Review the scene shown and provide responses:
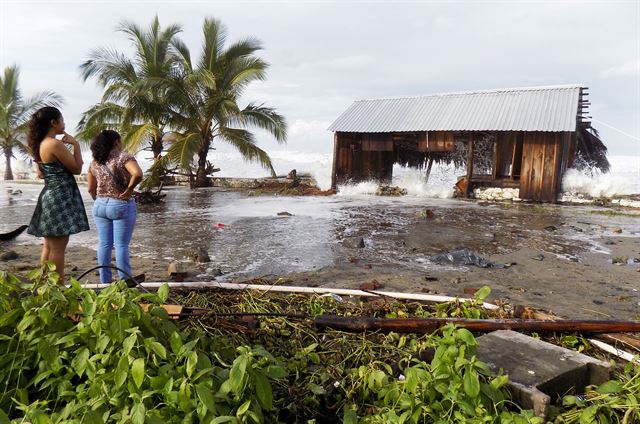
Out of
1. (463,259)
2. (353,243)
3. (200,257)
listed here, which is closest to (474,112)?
(353,243)

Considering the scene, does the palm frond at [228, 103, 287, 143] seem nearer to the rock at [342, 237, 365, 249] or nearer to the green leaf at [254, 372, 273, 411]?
the rock at [342, 237, 365, 249]

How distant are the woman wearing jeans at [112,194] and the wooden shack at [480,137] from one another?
44.0 ft

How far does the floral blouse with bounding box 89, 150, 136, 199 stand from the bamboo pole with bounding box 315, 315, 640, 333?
2.31 metres

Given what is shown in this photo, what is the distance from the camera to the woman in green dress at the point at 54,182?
3.46 m

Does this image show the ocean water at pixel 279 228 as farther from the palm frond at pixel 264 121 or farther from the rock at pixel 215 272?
the palm frond at pixel 264 121

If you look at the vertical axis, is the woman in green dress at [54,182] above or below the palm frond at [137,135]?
below

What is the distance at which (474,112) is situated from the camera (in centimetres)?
1628

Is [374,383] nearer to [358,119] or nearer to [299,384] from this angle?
[299,384]

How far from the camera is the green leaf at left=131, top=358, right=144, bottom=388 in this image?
149 cm

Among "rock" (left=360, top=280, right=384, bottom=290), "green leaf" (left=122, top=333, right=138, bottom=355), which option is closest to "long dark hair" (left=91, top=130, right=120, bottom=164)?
"rock" (left=360, top=280, right=384, bottom=290)

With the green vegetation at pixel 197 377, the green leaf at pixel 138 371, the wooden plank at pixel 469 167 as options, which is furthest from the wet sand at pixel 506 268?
the wooden plank at pixel 469 167

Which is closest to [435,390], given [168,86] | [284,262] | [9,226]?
[284,262]

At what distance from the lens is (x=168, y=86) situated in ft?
54.2

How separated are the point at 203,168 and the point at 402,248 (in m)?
14.6
